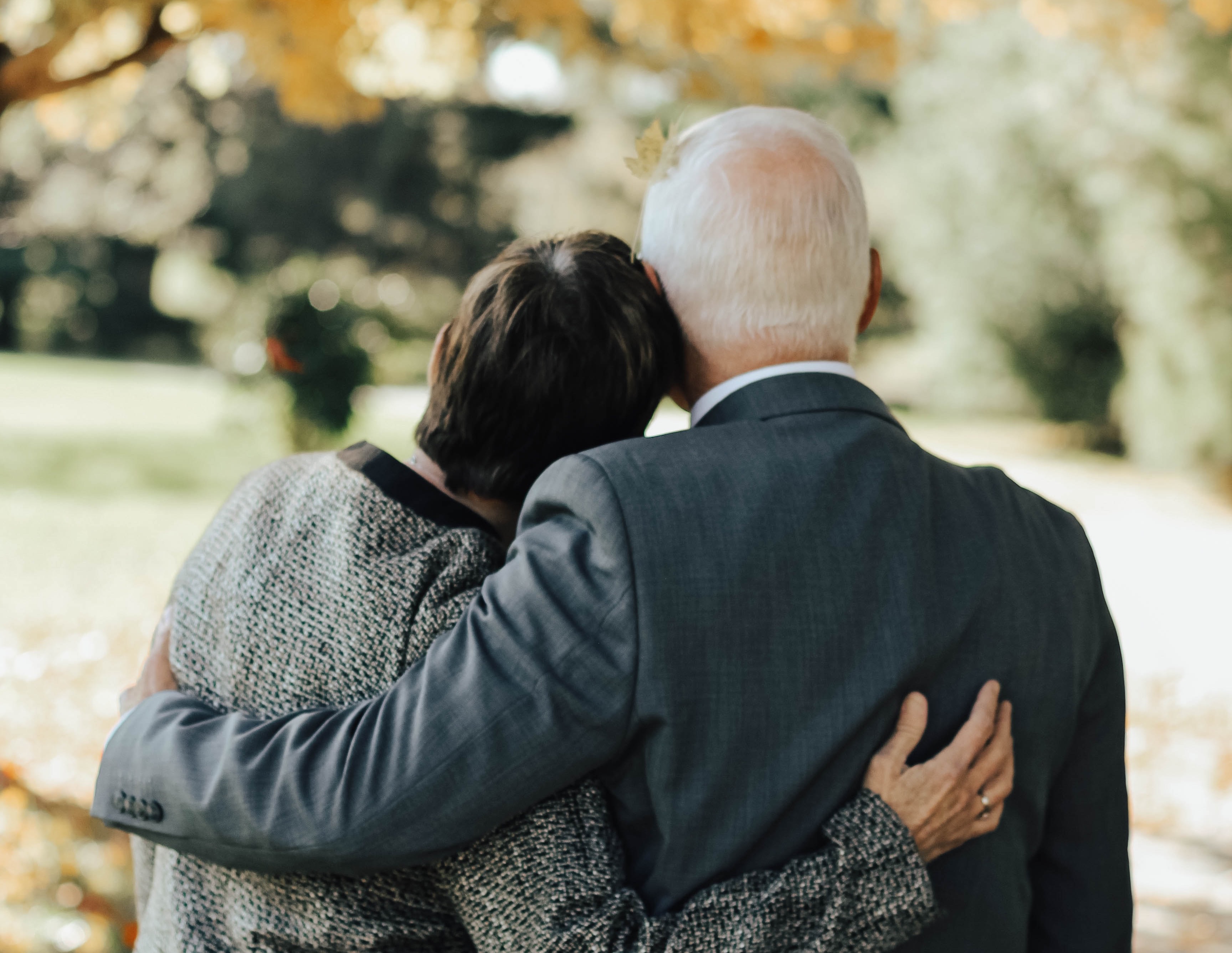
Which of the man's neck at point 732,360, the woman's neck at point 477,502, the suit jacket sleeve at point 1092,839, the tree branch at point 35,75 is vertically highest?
the tree branch at point 35,75

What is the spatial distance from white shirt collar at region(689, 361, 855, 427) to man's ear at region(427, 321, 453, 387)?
0.35 m

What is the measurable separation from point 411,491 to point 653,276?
0.43 m

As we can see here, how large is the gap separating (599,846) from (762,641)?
31cm

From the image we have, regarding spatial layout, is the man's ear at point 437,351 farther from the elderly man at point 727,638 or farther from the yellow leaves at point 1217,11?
the yellow leaves at point 1217,11

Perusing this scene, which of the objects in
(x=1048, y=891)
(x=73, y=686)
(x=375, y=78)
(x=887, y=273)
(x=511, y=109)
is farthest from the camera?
(x=511, y=109)

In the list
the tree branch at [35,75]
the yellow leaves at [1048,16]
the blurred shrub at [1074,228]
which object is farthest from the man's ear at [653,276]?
the blurred shrub at [1074,228]

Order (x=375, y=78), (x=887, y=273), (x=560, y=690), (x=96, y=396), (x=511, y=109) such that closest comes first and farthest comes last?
(x=560, y=690) < (x=375, y=78) < (x=96, y=396) < (x=887, y=273) < (x=511, y=109)

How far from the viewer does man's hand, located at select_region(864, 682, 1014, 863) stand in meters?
1.31

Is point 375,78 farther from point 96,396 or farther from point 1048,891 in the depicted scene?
point 96,396

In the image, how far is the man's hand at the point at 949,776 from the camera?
1.31 m

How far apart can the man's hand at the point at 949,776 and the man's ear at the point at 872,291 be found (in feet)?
1.70

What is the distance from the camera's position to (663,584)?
1215mm

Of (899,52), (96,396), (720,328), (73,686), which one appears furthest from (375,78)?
(96,396)

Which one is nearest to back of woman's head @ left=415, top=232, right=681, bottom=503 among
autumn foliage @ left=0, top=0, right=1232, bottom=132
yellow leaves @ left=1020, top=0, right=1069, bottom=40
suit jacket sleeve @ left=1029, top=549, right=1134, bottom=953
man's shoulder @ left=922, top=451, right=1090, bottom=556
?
man's shoulder @ left=922, top=451, right=1090, bottom=556
